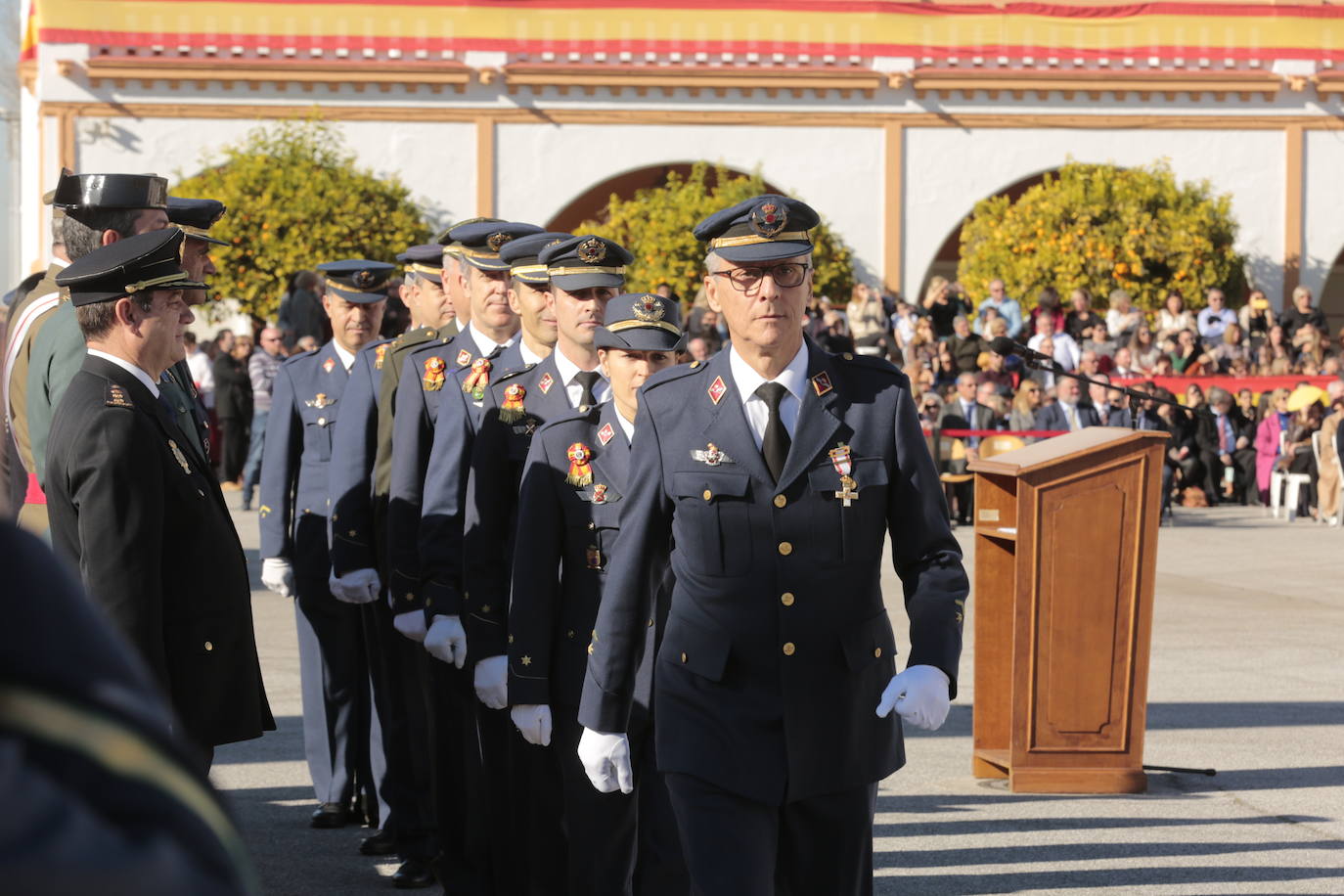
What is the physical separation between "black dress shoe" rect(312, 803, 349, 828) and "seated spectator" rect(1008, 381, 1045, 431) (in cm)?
1323

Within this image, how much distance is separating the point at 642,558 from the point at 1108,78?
102ft

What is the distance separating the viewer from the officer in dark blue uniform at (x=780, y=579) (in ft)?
12.2

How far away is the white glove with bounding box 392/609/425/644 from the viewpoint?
6.04 metres

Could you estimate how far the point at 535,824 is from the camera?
5.15m

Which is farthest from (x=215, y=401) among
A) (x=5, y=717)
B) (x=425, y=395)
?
(x=5, y=717)

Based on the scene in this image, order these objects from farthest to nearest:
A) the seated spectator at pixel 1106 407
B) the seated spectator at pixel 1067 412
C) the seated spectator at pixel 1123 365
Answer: the seated spectator at pixel 1123 365
the seated spectator at pixel 1106 407
the seated spectator at pixel 1067 412

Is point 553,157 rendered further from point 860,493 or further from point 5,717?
point 5,717

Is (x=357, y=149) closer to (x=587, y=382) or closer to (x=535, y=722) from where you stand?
(x=587, y=382)

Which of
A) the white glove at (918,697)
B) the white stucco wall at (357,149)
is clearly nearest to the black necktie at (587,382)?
the white glove at (918,697)

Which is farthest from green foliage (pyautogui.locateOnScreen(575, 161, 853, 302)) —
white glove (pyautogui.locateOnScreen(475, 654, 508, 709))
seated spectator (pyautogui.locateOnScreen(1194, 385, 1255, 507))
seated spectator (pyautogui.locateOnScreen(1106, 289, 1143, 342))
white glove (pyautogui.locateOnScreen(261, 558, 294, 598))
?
white glove (pyautogui.locateOnScreen(475, 654, 508, 709))

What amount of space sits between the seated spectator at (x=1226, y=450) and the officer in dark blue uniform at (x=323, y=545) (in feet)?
51.5

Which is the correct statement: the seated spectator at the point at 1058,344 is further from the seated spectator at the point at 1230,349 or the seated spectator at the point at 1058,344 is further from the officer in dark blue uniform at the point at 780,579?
the officer in dark blue uniform at the point at 780,579

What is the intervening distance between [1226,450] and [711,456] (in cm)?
1964

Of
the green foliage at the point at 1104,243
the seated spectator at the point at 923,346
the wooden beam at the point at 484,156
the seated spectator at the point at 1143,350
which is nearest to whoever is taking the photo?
the seated spectator at the point at 923,346
